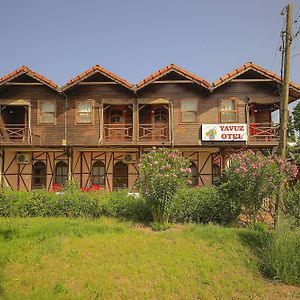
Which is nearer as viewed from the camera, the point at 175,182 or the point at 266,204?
the point at 175,182

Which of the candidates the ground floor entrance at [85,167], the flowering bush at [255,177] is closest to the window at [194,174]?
the ground floor entrance at [85,167]

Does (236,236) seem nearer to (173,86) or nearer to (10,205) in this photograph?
(10,205)

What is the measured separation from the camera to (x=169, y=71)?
18.5m

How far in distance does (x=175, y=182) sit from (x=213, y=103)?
10.1 meters

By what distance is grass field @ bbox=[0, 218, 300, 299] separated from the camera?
705 centimetres

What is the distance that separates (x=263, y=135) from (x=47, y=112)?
13422 mm

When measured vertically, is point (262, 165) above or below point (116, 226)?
above

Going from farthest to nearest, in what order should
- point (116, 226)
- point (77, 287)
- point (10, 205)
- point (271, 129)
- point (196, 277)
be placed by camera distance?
point (271, 129) → point (10, 205) → point (116, 226) → point (196, 277) → point (77, 287)

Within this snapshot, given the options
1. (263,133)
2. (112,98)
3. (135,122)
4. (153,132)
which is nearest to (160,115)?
(153,132)

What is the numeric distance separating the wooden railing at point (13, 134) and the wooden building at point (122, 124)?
6 cm

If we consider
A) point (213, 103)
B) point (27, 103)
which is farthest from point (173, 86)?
point (27, 103)

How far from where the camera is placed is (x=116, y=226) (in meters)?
10.5

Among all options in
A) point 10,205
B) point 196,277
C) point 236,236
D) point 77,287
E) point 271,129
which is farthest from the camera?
point 271,129

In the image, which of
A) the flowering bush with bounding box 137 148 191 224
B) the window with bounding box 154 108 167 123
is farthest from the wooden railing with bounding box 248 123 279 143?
the flowering bush with bounding box 137 148 191 224
